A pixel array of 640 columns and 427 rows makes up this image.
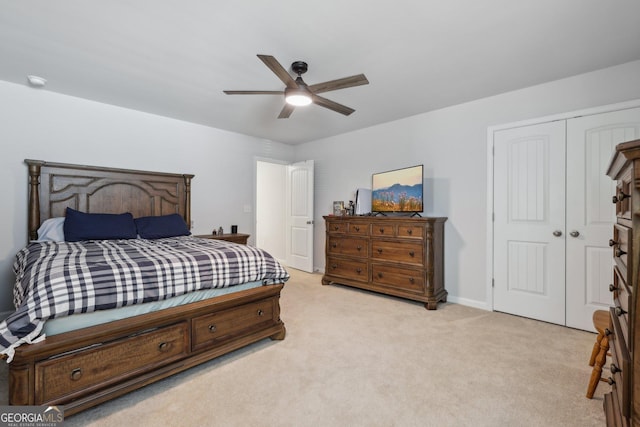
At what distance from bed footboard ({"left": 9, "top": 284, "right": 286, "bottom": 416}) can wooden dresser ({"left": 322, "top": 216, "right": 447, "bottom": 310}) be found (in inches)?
73.3

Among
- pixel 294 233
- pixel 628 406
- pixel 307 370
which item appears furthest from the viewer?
pixel 294 233

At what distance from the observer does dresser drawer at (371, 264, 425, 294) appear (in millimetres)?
3449

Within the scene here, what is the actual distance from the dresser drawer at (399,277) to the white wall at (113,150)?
2427 millimetres

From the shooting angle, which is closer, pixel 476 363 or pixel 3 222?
pixel 476 363

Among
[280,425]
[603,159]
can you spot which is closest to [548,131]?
[603,159]

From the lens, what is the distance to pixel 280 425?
155 centimetres

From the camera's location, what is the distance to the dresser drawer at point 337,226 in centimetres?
425

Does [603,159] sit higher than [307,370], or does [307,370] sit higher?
[603,159]

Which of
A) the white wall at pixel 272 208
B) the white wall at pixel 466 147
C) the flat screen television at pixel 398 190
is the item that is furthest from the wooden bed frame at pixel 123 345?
the white wall at pixel 272 208

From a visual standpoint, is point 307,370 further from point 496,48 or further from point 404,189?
point 496,48

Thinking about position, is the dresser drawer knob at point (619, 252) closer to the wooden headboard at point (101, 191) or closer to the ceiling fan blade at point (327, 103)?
the ceiling fan blade at point (327, 103)

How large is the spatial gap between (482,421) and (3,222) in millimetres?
4588

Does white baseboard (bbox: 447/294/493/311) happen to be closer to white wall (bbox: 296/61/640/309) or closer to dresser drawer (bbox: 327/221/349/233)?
white wall (bbox: 296/61/640/309)

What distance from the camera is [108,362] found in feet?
5.57
